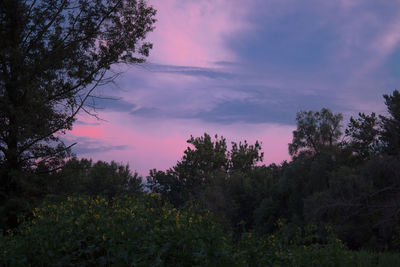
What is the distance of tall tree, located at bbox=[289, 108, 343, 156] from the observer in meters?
46.2

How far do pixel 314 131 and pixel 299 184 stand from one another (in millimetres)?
14765

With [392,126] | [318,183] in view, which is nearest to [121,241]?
[392,126]

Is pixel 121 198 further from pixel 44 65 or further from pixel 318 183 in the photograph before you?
pixel 318 183

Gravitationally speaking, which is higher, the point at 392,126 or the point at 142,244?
the point at 392,126

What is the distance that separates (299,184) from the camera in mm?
33625

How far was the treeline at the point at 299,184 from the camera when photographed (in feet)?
54.2

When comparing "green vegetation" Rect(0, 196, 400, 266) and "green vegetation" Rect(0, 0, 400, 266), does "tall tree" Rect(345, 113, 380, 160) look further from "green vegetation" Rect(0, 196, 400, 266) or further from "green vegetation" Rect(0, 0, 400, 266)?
"green vegetation" Rect(0, 196, 400, 266)

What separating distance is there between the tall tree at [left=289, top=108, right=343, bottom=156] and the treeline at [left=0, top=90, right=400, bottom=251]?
4.6 inches

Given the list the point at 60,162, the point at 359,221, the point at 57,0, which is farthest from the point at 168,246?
the point at 359,221

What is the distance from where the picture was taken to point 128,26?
18016 millimetres

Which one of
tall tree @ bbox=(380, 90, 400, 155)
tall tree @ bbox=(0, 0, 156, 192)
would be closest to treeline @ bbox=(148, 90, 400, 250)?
tall tree @ bbox=(380, 90, 400, 155)

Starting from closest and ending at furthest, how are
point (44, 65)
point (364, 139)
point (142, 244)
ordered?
point (142, 244), point (44, 65), point (364, 139)

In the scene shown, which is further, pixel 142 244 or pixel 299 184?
pixel 299 184

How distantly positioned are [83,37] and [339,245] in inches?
545
